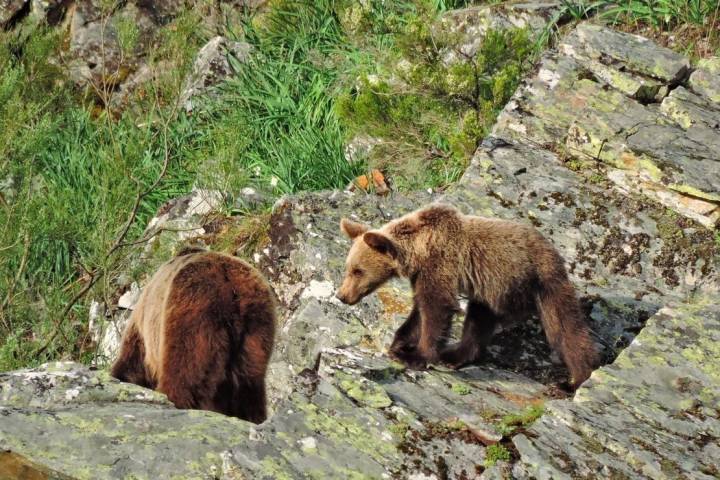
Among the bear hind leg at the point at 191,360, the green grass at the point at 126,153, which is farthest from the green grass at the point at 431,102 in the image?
the bear hind leg at the point at 191,360

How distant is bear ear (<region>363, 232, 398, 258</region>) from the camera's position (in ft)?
20.3

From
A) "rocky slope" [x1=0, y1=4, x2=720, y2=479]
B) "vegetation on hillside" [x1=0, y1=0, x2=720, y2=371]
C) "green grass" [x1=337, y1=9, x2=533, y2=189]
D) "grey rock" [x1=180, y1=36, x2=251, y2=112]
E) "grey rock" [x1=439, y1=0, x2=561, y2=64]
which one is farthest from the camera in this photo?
"grey rock" [x1=180, y1=36, x2=251, y2=112]

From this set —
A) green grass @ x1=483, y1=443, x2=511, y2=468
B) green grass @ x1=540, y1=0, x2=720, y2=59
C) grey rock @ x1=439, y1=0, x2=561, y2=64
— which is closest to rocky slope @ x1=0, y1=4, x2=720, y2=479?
green grass @ x1=483, y1=443, x2=511, y2=468

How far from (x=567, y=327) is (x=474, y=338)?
0.55 m

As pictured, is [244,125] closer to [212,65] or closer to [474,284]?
[212,65]

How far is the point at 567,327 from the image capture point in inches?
229

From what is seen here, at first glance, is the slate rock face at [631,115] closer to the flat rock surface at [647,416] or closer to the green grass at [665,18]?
the green grass at [665,18]

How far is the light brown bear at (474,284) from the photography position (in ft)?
19.2

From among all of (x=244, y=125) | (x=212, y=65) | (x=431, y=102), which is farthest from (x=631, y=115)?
(x=212, y=65)

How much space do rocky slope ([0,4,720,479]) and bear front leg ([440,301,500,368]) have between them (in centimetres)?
14

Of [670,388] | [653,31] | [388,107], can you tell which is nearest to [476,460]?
[670,388]

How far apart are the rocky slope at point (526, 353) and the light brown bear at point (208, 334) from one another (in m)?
0.23

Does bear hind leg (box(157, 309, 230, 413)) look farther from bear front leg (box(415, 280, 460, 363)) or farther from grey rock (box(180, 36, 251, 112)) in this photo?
grey rock (box(180, 36, 251, 112))

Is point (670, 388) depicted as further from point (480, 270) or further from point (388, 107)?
point (388, 107)
